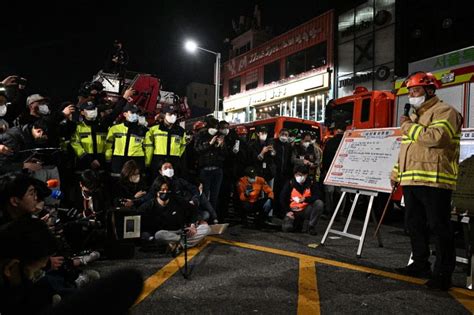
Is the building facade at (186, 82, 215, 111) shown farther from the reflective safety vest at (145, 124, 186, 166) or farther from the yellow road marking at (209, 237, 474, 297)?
the yellow road marking at (209, 237, 474, 297)

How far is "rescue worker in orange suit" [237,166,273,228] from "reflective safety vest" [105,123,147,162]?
2.06 meters

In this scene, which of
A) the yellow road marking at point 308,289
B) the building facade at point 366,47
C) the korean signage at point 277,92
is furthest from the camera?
the korean signage at point 277,92

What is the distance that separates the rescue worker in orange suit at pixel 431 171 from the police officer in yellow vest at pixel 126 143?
13.8 ft

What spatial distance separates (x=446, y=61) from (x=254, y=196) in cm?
416

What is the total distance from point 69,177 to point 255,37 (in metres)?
28.1

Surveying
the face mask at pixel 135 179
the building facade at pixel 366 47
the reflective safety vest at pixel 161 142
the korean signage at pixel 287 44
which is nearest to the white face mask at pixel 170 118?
the reflective safety vest at pixel 161 142

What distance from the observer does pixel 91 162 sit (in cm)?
600

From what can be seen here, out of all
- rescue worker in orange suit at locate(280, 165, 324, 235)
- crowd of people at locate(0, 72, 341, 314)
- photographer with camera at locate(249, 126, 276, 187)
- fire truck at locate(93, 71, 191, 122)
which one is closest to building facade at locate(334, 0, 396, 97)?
fire truck at locate(93, 71, 191, 122)

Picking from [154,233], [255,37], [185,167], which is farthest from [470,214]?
[255,37]

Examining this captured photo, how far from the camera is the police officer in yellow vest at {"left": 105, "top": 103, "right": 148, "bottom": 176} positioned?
20.8 feet

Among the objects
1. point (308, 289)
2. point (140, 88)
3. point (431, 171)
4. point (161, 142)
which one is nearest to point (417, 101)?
point (431, 171)

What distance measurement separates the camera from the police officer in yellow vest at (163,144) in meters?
6.68

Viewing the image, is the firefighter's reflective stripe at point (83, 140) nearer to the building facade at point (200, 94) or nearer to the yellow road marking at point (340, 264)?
the yellow road marking at point (340, 264)

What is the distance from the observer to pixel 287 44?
25219 mm
